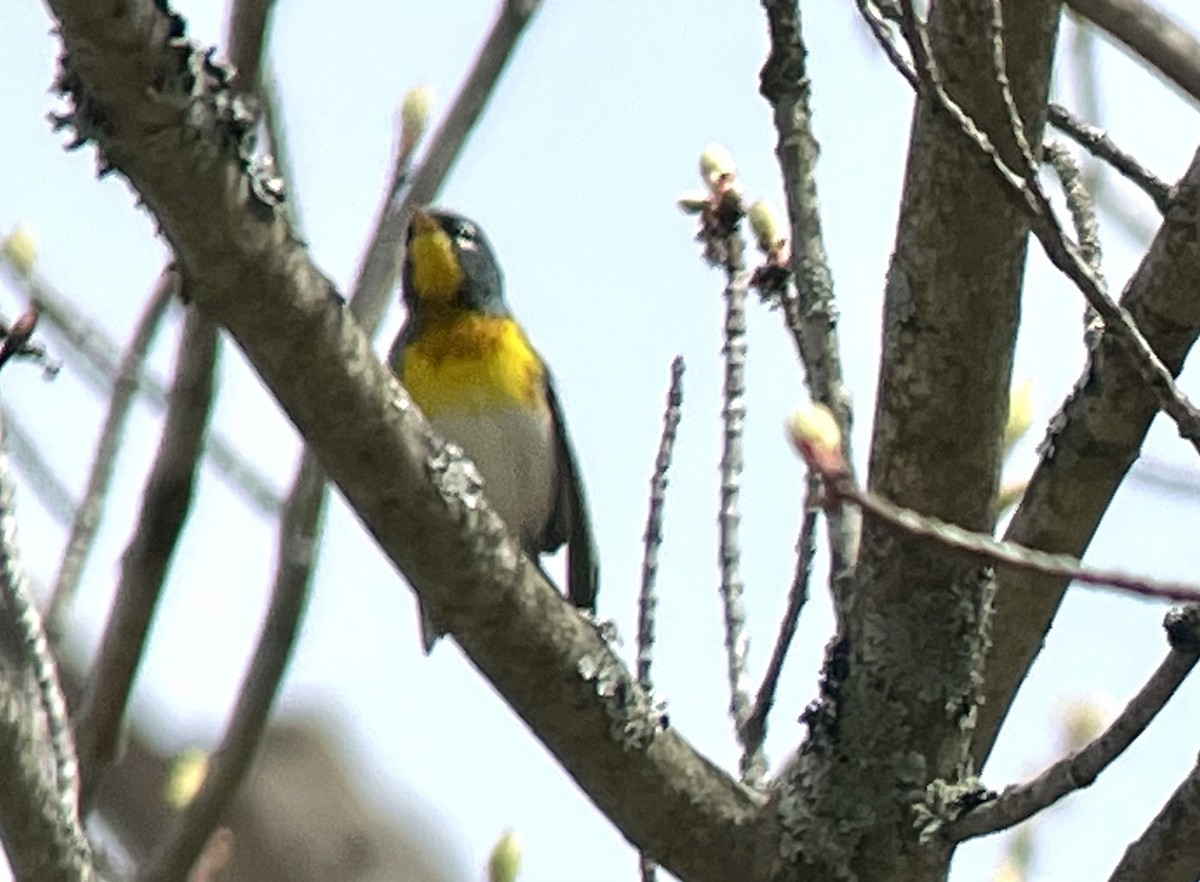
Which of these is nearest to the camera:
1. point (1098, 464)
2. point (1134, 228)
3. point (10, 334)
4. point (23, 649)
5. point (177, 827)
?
point (10, 334)

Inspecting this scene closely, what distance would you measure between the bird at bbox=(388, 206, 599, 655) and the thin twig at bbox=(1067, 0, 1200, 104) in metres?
2.02

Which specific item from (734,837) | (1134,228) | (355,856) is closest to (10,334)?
(734,837)

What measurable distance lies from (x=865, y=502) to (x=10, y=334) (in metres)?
0.90

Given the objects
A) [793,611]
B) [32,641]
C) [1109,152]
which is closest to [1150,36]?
[1109,152]

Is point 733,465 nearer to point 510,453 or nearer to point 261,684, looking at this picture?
point 261,684

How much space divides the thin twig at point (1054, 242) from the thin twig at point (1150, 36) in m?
0.36

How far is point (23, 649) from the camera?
6.89 ft

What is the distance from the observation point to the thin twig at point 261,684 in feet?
7.24

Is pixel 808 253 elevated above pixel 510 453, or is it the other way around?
pixel 510 453

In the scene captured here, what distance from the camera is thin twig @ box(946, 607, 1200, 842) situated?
1.87 meters

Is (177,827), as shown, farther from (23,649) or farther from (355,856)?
(355,856)

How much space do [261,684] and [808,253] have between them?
816 millimetres

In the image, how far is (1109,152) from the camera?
97.6 inches

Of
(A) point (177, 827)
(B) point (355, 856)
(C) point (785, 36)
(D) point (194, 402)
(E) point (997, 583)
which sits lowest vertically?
(A) point (177, 827)
